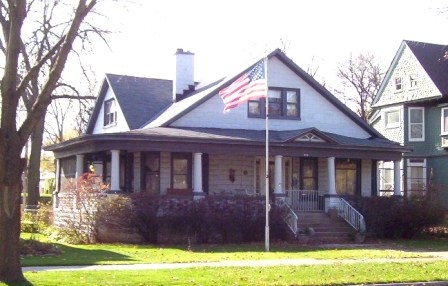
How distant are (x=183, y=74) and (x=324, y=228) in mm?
10756

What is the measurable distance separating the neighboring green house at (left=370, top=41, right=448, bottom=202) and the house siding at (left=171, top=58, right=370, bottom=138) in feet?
23.7

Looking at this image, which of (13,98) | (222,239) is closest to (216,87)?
(222,239)

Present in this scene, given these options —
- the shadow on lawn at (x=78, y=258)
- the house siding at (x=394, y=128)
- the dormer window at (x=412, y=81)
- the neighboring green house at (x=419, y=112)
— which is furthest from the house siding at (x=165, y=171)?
the dormer window at (x=412, y=81)

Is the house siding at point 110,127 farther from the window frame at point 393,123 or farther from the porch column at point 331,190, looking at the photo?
the window frame at point 393,123

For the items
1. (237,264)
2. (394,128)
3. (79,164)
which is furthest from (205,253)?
(394,128)

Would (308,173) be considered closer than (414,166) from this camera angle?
Yes

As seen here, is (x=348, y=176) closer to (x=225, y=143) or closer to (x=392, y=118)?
(x=225, y=143)

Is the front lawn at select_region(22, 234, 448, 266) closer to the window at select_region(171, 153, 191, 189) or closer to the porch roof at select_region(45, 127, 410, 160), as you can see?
the porch roof at select_region(45, 127, 410, 160)

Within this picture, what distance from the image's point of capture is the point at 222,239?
25.6 meters

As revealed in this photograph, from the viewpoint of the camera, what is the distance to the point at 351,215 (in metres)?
28.5

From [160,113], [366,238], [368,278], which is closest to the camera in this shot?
[368,278]

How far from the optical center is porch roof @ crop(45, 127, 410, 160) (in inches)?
1020

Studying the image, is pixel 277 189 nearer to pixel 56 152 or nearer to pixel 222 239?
pixel 222 239

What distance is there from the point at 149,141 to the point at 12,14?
43.9 ft
